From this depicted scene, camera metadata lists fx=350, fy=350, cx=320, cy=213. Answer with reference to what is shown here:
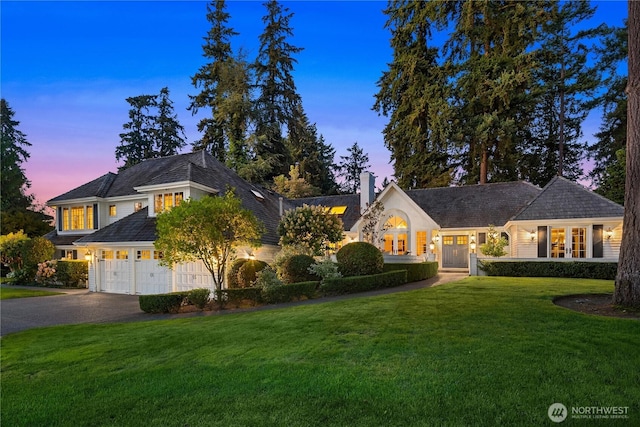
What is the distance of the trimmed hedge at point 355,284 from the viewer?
14.2m

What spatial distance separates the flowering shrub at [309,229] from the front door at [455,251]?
28.3 ft

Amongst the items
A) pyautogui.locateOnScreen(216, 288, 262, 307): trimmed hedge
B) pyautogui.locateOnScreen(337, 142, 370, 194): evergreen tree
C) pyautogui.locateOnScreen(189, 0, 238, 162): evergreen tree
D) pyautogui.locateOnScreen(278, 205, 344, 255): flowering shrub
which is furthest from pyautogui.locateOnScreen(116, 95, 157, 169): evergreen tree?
pyautogui.locateOnScreen(216, 288, 262, 307): trimmed hedge

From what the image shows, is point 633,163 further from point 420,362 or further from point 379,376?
point 379,376

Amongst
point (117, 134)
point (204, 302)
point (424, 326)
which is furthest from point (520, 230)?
point (117, 134)

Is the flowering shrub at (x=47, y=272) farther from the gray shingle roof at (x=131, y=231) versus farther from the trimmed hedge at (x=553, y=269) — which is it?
the trimmed hedge at (x=553, y=269)

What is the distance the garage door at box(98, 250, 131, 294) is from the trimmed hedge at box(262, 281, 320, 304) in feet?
33.5

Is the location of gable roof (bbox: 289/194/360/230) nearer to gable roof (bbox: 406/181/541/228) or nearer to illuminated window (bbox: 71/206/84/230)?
gable roof (bbox: 406/181/541/228)

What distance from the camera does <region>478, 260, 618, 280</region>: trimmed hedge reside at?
1550 cm

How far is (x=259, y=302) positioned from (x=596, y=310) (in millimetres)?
10181

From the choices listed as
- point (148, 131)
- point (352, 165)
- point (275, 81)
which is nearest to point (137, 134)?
point (148, 131)

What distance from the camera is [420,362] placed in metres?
5.04

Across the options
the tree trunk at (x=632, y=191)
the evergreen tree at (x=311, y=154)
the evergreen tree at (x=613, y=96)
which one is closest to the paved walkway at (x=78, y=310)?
the tree trunk at (x=632, y=191)

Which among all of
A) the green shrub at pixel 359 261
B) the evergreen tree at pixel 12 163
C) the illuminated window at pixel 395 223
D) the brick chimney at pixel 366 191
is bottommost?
the green shrub at pixel 359 261

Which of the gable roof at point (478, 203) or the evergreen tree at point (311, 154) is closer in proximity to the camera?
the gable roof at point (478, 203)
